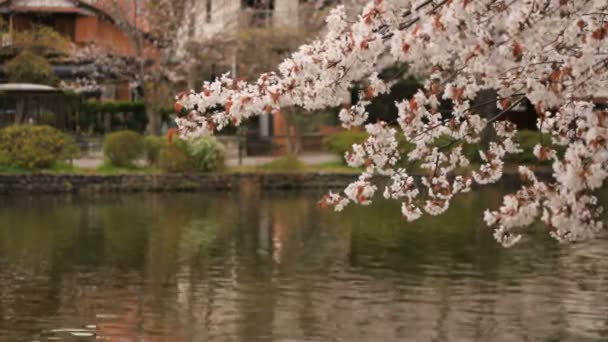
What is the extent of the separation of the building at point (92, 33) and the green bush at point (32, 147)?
6.51 meters

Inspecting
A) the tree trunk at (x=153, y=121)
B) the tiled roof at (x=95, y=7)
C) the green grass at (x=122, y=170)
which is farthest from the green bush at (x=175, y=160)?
the tiled roof at (x=95, y=7)

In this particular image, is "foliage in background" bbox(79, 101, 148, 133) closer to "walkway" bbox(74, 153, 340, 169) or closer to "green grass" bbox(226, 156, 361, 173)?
"walkway" bbox(74, 153, 340, 169)

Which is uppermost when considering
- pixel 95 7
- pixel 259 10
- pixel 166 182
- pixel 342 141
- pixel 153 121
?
pixel 95 7

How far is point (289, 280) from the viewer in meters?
16.4

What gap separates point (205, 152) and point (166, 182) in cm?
139

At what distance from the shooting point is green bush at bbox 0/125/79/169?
33.7 m

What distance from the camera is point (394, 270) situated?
681 inches

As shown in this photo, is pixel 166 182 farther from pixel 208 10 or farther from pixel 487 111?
pixel 208 10

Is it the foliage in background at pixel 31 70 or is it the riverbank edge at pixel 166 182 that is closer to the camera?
the riverbank edge at pixel 166 182

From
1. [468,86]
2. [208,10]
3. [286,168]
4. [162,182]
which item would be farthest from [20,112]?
[468,86]

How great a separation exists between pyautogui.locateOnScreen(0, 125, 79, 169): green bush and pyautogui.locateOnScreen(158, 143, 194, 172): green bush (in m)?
2.54

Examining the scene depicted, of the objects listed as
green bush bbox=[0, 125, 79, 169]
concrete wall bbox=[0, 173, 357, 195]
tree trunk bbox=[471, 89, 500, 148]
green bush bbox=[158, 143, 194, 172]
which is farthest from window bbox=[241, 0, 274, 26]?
green bush bbox=[0, 125, 79, 169]

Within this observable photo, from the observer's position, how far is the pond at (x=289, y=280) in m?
12.9

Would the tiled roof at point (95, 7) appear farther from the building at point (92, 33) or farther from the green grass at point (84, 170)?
the green grass at point (84, 170)
